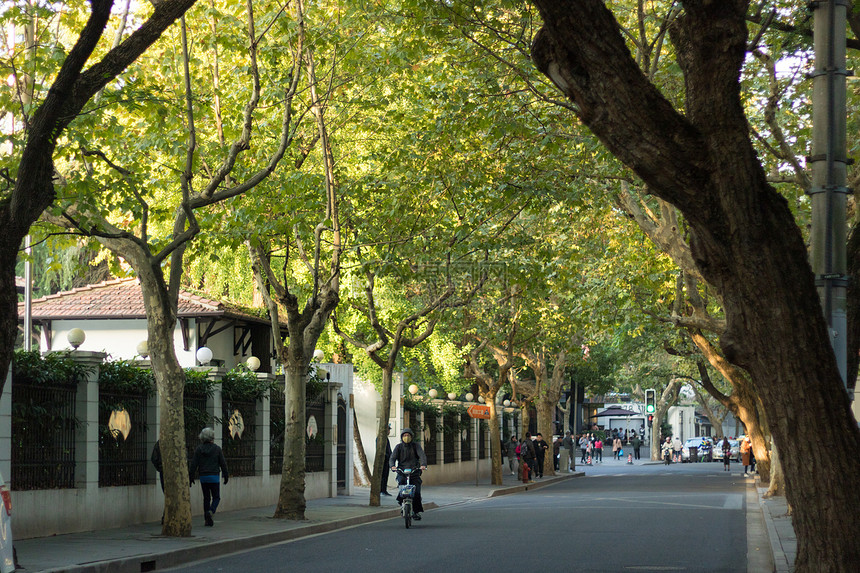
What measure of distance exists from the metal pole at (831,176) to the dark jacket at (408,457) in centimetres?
1253

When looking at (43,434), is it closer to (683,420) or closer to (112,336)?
(112,336)

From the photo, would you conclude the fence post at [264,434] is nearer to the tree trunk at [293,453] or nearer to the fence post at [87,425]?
the tree trunk at [293,453]

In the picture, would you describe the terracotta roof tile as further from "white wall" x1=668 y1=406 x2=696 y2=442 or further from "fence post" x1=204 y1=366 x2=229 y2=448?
"white wall" x1=668 y1=406 x2=696 y2=442

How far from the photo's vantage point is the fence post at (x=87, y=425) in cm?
1581

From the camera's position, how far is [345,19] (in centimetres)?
1756

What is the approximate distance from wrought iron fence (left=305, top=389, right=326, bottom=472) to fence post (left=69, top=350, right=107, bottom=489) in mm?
9194

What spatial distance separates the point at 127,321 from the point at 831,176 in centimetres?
2519

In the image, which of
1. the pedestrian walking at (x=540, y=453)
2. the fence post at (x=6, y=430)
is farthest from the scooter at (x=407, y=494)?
the pedestrian walking at (x=540, y=453)

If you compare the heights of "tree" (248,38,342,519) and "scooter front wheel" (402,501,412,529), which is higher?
"tree" (248,38,342,519)

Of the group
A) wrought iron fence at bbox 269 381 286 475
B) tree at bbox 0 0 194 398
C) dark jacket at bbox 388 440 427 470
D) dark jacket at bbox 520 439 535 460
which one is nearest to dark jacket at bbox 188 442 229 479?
dark jacket at bbox 388 440 427 470

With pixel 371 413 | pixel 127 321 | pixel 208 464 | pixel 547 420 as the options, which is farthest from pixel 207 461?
pixel 547 420

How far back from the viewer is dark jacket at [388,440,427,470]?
1933 cm

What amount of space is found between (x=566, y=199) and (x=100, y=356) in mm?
8243

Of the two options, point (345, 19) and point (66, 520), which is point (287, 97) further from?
point (66, 520)
